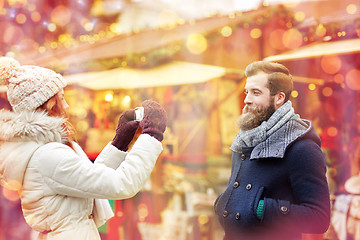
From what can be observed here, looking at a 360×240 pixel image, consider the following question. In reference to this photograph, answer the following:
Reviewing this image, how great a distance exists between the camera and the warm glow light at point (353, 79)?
13.4 ft

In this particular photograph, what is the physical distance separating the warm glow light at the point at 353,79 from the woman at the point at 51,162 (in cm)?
295

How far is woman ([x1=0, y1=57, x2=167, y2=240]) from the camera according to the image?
1.73 m

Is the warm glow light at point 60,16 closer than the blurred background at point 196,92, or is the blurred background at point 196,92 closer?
the blurred background at point 196,92

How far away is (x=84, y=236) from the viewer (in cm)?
185

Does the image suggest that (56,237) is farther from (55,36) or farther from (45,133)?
(55,36)

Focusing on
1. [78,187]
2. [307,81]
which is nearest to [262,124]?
[78,187]

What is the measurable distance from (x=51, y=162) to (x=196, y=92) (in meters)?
3.64

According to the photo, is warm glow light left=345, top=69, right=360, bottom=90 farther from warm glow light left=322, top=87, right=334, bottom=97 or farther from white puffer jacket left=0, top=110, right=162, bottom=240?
white puffer jacket left=0, top=110, right=162, bottom=240

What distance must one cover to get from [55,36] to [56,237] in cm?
542

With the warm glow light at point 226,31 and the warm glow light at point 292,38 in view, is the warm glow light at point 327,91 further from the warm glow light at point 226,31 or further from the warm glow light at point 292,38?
the warm glow light at point 226,31

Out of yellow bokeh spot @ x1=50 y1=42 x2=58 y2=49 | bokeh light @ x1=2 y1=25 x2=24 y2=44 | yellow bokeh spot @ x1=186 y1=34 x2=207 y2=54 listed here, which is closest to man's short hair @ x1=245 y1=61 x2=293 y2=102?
yellow bokeh spot @ x1=186 y1=34 x2=207 y2=54

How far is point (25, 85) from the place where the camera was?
1785mm

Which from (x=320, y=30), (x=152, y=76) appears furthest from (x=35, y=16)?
(x=320, y=30)

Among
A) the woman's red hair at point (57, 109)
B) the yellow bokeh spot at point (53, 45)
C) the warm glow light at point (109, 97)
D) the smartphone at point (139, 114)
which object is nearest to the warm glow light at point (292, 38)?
the warm glow light at point (109, 97)
